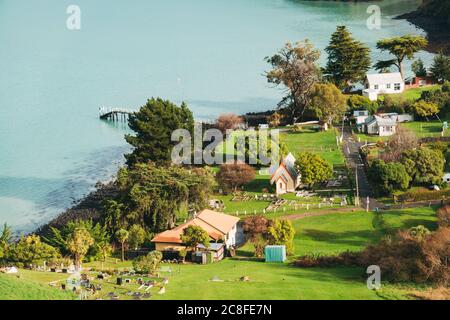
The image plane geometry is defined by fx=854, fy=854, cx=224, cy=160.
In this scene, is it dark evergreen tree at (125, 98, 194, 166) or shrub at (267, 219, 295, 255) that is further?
dark evergreen tree at (125, 98, 194, 166)

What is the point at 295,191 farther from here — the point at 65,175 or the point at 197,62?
the point at 197,62

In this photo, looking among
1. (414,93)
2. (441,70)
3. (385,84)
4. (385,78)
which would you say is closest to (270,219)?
(414,93)

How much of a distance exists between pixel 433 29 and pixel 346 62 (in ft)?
127

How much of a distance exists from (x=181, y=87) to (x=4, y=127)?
22.4 metres

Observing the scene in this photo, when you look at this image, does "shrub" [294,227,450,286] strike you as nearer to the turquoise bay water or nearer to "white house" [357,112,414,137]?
the turquoise bay water

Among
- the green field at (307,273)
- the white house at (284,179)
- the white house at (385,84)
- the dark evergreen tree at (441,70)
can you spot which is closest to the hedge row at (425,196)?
the green field at (307,273)

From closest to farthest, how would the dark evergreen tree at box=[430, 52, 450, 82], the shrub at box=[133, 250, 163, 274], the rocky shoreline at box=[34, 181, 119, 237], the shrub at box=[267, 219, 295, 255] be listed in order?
the shrub at box=[133, 250, 163, 274] → the shrub at box=[267, 219, 295, 255] → the rocky shoreline at box=[34, 181, 119, 237] → the dark evergreen tree at box=[430, 52, 450, 82]

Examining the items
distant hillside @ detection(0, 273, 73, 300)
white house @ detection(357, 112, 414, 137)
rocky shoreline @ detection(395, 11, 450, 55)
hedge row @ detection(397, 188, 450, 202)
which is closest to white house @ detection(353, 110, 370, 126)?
white house @ detection(357, 112, 414, 137)

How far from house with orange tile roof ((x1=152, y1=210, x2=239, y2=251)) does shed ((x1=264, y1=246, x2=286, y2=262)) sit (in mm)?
4089

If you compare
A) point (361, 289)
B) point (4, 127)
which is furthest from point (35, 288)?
point (4, 127)

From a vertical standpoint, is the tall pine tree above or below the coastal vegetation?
above

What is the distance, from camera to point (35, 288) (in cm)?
3531

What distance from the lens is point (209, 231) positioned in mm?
48500

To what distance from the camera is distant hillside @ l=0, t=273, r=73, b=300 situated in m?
33.8
